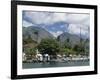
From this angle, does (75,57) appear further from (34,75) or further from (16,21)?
(16,21)

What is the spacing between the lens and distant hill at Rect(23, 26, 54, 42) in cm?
190

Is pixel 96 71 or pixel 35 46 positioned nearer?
pixel 35 46

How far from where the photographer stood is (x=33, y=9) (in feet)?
6.21

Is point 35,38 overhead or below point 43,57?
overhead

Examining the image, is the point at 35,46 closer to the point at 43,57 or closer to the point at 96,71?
the point at 43,57

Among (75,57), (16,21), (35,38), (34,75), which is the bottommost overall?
(34,75)

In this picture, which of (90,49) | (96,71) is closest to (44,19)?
(90,49)

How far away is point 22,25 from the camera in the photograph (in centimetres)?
187

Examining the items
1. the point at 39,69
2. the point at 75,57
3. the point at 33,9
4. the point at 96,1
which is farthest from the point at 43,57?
the point at 96,1

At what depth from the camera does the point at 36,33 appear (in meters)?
1.93

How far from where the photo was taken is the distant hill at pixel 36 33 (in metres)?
1.90

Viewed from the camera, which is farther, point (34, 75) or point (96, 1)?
point (96, 1)

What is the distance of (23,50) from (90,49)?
681mm

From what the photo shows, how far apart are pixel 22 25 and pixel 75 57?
24.0 inches
